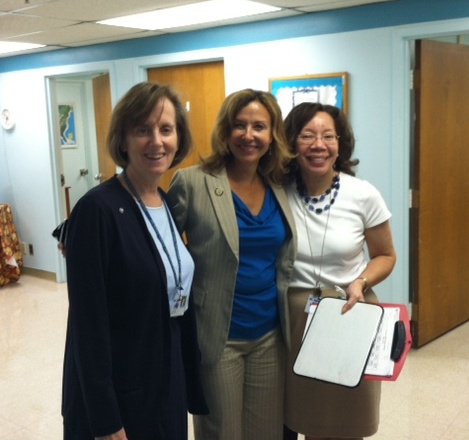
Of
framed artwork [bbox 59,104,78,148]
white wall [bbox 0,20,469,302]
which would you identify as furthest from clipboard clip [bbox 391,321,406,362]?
framed artwork [bbox 59,104,78,148]

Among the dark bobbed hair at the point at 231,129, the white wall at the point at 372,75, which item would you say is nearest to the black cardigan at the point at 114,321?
the dark bobbed hair at the point at 231,129

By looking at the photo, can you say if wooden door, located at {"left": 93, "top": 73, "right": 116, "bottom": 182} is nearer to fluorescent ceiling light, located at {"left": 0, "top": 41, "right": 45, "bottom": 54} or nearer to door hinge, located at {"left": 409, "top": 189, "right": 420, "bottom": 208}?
fluorescent ceiling light, located at {"left": 0, "top": 41, "right": 45, "bottom": 54}

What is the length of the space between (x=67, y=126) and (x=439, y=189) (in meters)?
4.60

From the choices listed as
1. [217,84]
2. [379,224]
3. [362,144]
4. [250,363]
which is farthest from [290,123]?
[217,84]

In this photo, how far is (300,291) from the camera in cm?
189

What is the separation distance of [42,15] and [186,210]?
233 centimetres

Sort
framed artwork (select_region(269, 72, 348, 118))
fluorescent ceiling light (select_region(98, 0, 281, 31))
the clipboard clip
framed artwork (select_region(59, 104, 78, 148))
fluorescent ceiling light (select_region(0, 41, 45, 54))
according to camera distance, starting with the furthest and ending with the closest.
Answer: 1. framed artwork (select_region(59, 104, 78, 148))
2. fluorescent ceiling light (select_region(0, 41, 45, 54))
3. framed artwork (select_region(269, 72, 348, 118))
4. fluorescent ceiling light (select_region(98, 0, 281, 31))
5. the clipboard clip

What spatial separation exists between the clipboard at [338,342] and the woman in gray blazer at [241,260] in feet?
0.41

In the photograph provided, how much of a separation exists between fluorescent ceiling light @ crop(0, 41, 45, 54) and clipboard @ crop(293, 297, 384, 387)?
13.0ft

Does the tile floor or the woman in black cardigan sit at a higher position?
the woman in black cardigan

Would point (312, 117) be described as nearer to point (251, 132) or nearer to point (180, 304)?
point (251, 132)

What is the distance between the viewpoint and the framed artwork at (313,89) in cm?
375

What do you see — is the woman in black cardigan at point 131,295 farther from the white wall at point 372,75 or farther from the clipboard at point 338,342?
the white wall at point 372,75

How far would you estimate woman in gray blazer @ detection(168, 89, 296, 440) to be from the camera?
176 cm
